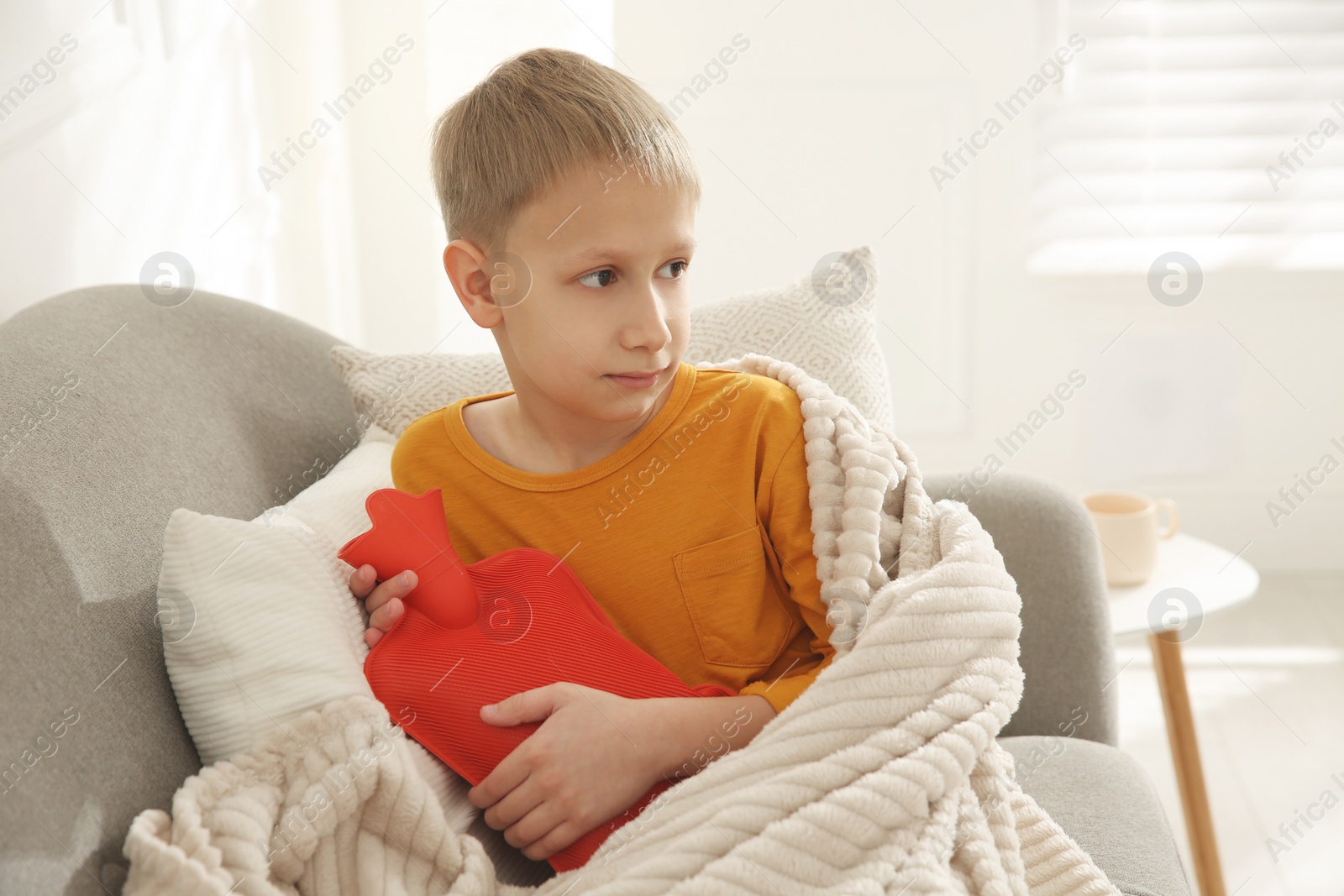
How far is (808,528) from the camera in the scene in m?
0.91

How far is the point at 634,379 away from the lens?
909 millimetres

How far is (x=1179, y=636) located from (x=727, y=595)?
83cm

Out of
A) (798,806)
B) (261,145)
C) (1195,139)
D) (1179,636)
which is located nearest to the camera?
(798,806)

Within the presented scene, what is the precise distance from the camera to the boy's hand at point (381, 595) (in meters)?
0.84

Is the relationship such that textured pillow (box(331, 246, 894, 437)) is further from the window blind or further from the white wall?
the window blind

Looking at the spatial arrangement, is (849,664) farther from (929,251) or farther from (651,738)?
(929,251)

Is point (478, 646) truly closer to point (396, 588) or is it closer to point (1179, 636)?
point (396, 588)

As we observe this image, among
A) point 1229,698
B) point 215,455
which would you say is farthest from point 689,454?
point 1229,698

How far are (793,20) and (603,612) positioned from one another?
1.84 m

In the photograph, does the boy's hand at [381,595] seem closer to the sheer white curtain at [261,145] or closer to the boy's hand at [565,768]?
the boy's hand at [565,768]

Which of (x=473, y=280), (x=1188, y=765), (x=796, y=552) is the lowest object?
(x=1188, y=765)

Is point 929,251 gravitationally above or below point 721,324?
above

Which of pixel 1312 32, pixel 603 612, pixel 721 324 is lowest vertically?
pixel 603 612

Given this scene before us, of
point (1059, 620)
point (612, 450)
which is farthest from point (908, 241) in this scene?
point (612, 450)
